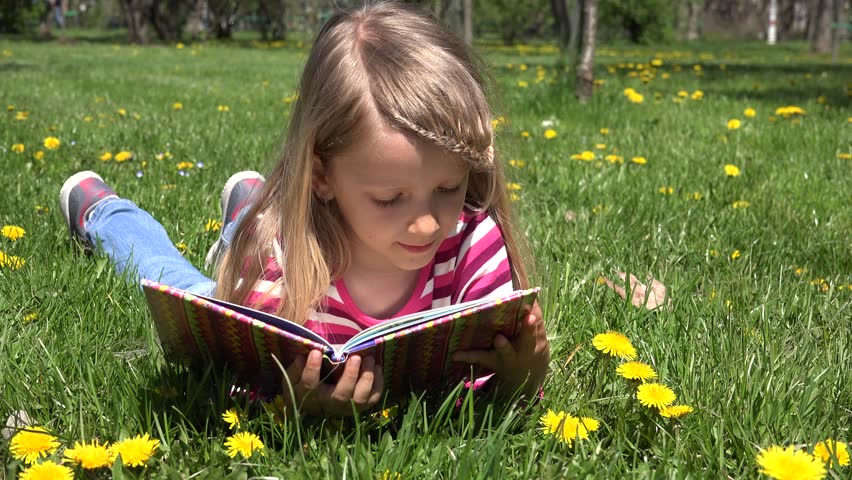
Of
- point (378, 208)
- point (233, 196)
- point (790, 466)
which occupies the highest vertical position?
point (378, 208)

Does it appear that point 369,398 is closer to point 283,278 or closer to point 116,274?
point 283,278

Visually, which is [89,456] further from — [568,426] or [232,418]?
[568,426]

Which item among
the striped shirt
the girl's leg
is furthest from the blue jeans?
the striped shirt

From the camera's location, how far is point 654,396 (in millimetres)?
1491

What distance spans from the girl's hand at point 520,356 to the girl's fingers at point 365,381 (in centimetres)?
18

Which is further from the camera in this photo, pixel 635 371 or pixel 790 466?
pixel 635 371

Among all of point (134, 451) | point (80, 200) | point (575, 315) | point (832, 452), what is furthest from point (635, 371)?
point (80, 200)

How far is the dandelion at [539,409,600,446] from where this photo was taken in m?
1.45

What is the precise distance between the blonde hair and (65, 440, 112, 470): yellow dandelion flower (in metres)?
0.50

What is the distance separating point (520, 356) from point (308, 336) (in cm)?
40

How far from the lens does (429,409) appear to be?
1.68 metres

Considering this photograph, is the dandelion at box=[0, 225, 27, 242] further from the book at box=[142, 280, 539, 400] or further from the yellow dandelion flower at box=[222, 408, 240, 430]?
the yellow dandelion flower at box=[222, 408, 240, 430]

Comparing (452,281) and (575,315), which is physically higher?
(452,281)

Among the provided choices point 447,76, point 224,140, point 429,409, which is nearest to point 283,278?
point 429,409
